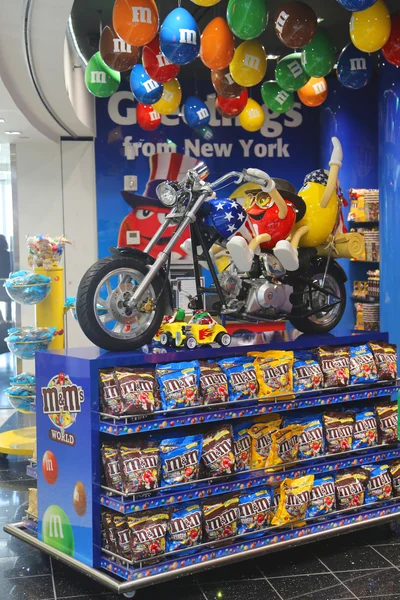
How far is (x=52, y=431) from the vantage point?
3.68 m

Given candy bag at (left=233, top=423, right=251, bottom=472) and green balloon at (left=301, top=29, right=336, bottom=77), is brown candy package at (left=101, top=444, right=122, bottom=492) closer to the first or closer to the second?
candy bag at (left=233, top=423, right=251, bottom=472)

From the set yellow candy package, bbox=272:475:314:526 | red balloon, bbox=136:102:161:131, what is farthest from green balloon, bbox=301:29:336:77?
yellow candy package, bbox=272:475:314:526

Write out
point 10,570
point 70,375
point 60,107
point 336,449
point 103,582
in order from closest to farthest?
1. point 103,582
2. point 70,375
3. point 10,570
4. point 336,449
5. point 60,107

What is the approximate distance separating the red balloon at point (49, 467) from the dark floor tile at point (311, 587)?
1.10 m

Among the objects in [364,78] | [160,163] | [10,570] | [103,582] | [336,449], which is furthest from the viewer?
[160,163]

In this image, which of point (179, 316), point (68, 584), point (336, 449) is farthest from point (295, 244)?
point (68, 584)

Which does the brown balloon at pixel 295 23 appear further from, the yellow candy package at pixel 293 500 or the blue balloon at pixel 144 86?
the yellow candy package at pixel 293 500

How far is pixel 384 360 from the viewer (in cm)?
425

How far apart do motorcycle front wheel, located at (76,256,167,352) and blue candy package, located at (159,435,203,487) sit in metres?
0.50

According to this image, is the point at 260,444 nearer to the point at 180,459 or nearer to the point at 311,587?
the point at 180,459

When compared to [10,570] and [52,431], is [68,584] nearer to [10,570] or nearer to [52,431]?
[10,570]

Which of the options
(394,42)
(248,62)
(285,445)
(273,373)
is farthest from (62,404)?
(248,62)

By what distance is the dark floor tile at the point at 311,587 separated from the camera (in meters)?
3.46

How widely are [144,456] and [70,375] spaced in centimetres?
49
